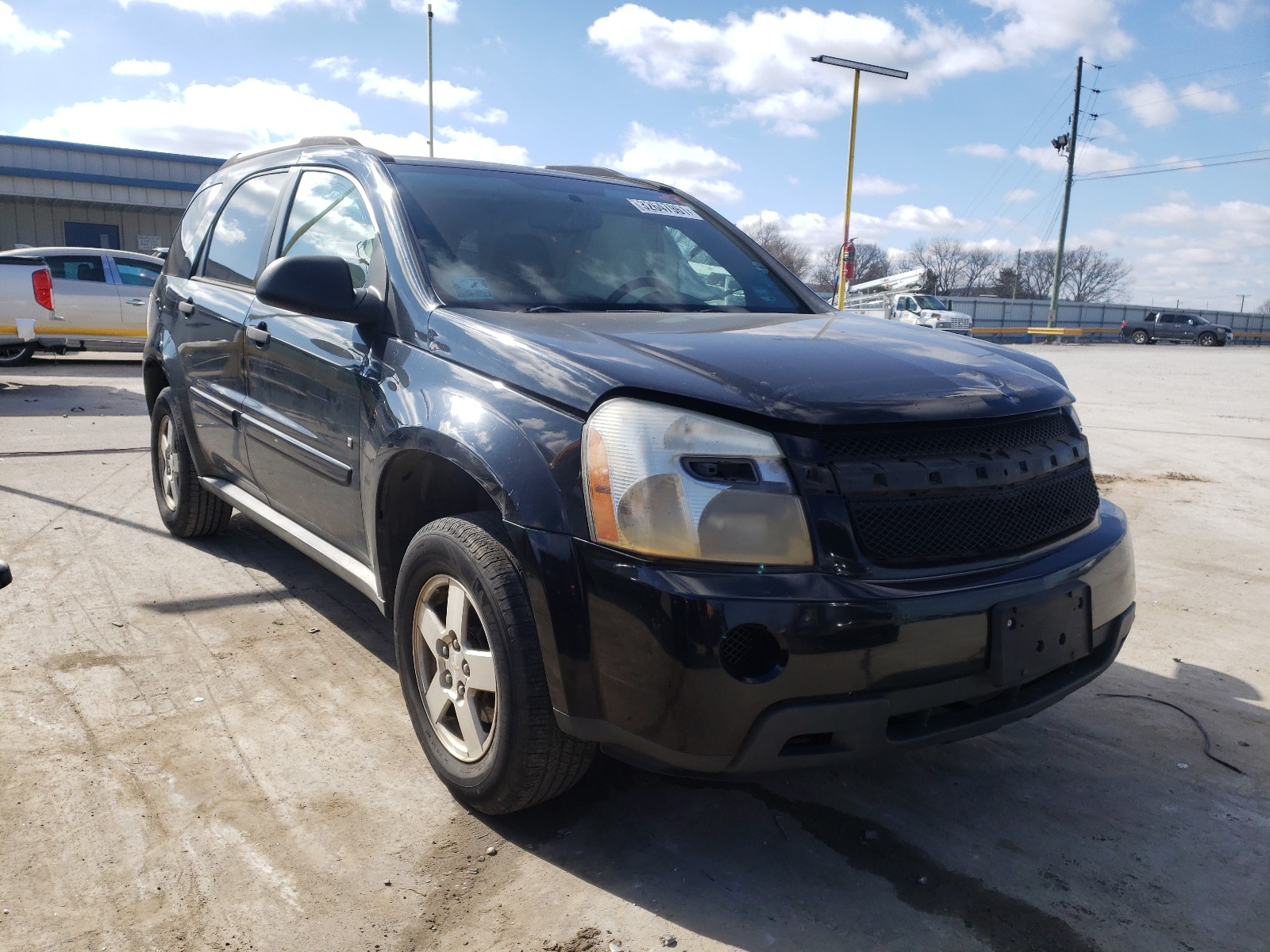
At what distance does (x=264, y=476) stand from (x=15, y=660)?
107cm

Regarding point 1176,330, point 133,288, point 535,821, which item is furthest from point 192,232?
point 1176,330

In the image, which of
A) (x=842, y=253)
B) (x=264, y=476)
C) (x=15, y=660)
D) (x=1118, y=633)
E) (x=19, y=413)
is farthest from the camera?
(x=842, y=253)

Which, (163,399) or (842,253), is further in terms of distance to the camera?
(842,253)

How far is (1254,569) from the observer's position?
5.07 m

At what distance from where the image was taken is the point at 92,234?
3219 cm

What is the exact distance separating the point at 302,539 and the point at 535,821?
1.52 meters

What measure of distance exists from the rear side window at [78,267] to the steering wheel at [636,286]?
13.7m

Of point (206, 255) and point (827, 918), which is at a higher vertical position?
point (206, 255)

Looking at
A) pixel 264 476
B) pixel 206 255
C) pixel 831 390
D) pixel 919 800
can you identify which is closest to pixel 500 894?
pixel 919 800

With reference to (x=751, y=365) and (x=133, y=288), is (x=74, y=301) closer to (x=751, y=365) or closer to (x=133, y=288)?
(x=133, y=288)

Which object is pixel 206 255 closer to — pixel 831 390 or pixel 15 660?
pixel 15 660

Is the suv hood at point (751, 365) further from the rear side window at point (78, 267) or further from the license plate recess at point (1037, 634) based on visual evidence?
the rear side window at point (78, 267)

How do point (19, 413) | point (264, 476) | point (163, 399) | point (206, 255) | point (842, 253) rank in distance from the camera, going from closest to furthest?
point (264, 476), point (206, 255), point (163, 399), point (19, 413), point (842, 253)

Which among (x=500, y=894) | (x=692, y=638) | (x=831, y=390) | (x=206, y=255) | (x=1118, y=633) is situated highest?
(x=206, y=255)
